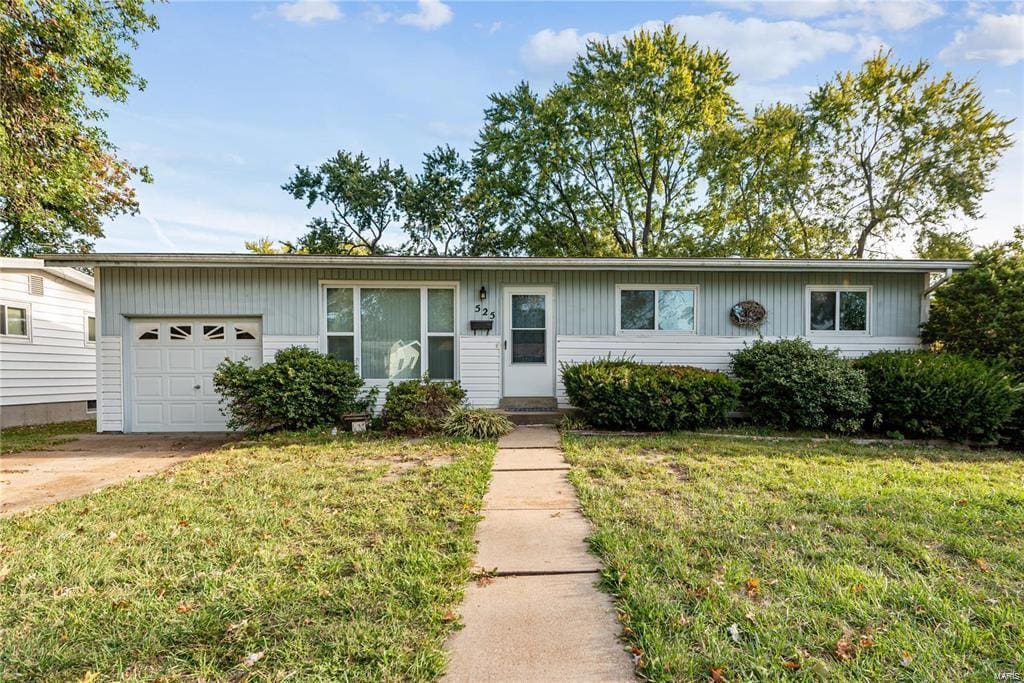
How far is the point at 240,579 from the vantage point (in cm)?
259

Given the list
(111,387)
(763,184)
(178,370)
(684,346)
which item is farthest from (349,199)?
(763,184)

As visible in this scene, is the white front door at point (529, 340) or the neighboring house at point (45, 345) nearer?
the white front door at point (529, 340)

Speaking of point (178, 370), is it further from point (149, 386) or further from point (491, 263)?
point (491, 263)

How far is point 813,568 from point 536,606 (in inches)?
66.2

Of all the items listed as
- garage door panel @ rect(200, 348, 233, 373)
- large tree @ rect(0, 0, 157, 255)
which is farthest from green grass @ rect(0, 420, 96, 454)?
large tree @ rect(0, 0, 157, 255)

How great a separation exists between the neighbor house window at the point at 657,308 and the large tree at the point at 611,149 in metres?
9.04

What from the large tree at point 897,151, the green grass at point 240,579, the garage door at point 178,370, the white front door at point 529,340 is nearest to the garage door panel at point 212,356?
the garage door at point 178,370

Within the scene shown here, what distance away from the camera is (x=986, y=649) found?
1997 mm

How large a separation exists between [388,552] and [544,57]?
58.0 feet

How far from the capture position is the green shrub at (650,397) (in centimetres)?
683

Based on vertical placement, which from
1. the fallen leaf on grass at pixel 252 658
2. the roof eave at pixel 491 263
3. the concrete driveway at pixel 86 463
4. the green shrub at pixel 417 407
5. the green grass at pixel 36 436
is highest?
the roof eave at pixel 491 263

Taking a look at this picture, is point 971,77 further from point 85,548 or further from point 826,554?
point 85,548

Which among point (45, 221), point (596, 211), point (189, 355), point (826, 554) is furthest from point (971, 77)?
point (45, 221)

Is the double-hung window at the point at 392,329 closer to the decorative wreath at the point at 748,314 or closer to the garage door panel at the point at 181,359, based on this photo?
the garage door panel at the point at 181,359
